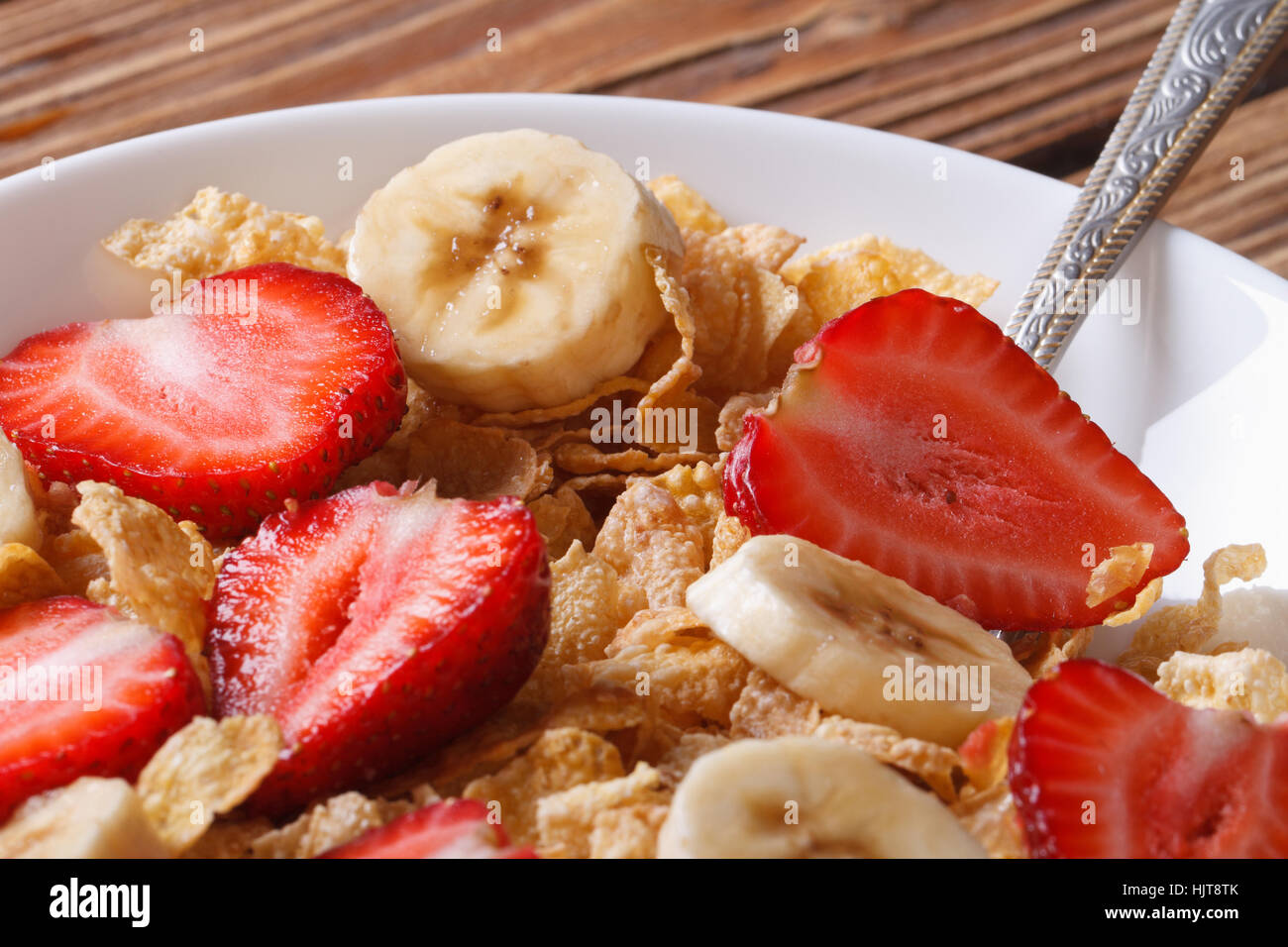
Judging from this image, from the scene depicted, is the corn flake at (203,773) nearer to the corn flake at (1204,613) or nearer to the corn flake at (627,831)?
the corn flake at (627,831)

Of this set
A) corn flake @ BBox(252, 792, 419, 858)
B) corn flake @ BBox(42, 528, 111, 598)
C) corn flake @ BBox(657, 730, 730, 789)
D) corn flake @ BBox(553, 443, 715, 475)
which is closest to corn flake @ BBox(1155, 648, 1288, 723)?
corn flake @ BBox(657, 730, 730, 789)

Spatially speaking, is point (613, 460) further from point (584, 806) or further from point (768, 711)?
point (584, 806)

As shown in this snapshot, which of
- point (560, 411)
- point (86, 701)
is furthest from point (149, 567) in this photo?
point (560, 411)

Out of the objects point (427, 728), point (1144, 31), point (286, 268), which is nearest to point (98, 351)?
point (286, 268)

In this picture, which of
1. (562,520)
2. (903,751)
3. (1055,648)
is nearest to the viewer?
(903,751)

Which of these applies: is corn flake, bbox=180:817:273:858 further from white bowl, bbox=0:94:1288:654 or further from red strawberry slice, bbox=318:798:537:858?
white bowl, bbox=0:94:1288:654
